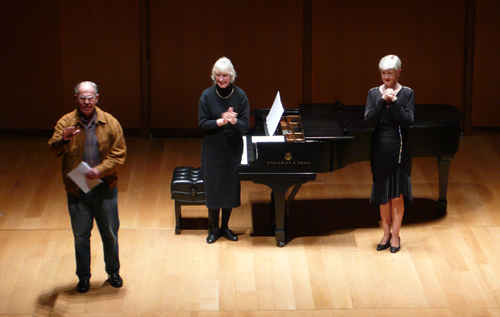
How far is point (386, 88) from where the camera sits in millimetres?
5922

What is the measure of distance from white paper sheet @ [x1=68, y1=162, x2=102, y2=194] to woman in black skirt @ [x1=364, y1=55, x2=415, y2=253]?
195 cm

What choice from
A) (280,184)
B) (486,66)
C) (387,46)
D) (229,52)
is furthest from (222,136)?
(486,66)

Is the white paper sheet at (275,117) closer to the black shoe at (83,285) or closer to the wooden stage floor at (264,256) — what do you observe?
the wooden stage floor at (264,256)

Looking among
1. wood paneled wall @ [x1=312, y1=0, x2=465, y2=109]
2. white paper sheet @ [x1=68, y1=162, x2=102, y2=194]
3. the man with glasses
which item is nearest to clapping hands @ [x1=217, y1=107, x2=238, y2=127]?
the man with glasses

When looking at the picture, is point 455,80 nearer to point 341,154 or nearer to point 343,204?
point 343,204

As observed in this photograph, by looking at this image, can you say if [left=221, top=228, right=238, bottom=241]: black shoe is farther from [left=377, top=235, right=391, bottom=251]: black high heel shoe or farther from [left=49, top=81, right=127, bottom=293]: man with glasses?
[left=49, top=81, right=127, bottom=293]: man with glasses

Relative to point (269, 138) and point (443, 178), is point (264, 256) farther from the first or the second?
point (443, 178)

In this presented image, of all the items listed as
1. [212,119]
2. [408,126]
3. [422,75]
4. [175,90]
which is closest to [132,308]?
[212,119]

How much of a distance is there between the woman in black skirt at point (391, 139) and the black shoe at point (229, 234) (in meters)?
1.08

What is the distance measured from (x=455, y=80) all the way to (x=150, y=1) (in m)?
3.26

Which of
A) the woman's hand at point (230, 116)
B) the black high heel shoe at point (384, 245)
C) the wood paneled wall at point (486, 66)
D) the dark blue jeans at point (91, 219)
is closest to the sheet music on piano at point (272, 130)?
the woman's hand at point (230, 116)

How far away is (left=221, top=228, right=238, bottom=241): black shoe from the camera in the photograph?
21.3ft

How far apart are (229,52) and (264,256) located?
3.25 metres

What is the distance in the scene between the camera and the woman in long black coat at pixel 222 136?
19.6ft
